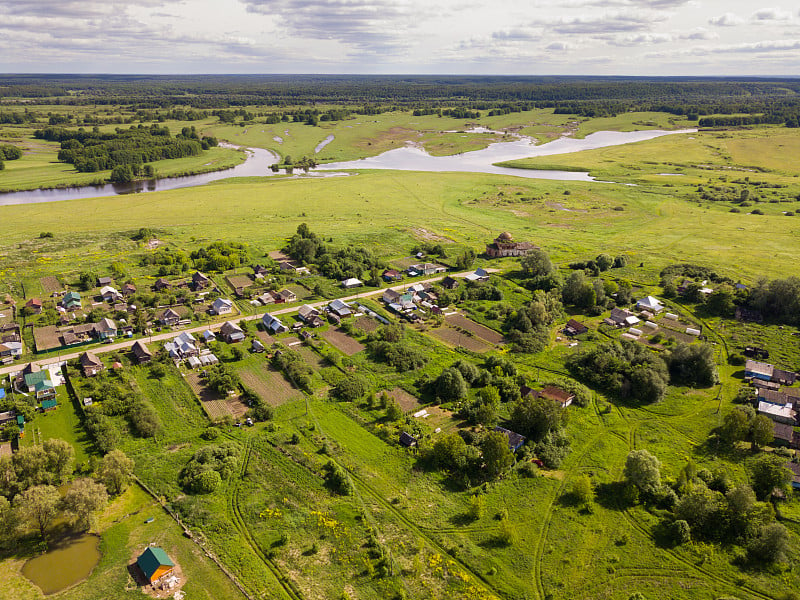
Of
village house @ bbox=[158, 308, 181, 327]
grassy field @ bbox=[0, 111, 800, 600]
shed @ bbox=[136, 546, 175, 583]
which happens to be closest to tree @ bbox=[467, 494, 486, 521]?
grassy field @ bbox=[0, 111, 800, 600]

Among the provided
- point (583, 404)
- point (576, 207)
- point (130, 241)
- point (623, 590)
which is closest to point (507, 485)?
point (623, 590)

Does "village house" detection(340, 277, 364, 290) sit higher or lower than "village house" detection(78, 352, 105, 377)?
higher

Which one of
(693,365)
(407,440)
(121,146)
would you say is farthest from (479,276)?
(121,146)

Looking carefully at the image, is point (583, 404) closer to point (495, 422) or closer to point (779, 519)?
point (495, 422)

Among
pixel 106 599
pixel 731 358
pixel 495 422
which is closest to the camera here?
pixel 106 599

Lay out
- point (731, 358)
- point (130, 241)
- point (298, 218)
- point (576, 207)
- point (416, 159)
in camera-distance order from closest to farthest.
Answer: point (731, 358) → point (130, 241) → point (298, 218) → point (576, 207) → point (416, 159)

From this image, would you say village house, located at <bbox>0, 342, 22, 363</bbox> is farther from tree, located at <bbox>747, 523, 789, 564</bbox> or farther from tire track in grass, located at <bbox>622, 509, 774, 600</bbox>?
tree, located at <bbox>747, 523, 789, 564</bbox>
